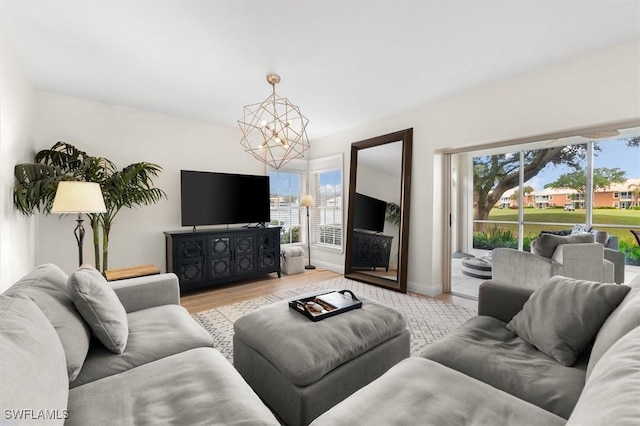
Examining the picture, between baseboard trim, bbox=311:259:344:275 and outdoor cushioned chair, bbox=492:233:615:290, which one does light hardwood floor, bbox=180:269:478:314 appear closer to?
baseboard trim, bbox=311:259:344:275

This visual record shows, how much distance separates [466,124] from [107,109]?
4362 mm

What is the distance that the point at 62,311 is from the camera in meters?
1.27

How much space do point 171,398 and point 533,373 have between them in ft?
4.78

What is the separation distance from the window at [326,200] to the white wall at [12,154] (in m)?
3.77

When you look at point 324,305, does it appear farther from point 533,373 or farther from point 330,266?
point 330,266

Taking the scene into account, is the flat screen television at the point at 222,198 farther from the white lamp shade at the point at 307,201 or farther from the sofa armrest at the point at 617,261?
the sofa armrest at the point at 617,261

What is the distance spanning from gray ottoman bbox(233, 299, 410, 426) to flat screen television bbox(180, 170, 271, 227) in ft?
8.35

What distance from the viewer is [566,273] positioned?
2691mm

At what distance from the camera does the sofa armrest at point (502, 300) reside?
5.57ft

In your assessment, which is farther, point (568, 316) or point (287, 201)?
point (287, 201)

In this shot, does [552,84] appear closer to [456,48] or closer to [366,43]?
[456,48]

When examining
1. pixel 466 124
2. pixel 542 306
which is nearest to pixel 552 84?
pixel 466 124

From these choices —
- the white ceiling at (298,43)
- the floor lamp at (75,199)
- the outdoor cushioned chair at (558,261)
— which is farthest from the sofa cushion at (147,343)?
the outdoor cushioned chair at (558,261)

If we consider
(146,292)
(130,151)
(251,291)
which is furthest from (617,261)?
(130,151)
